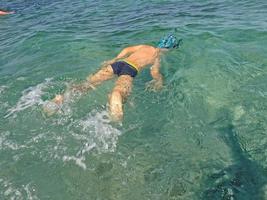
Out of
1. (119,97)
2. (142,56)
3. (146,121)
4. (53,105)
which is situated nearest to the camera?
(146,121)

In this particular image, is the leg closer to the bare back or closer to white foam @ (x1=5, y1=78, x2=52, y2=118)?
the bare back

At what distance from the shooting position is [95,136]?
7.50m

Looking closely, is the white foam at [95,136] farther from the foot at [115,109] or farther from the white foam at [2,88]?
the white foam at [2,88]

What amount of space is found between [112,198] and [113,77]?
13.5 ft

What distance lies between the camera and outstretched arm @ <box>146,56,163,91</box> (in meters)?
9.12

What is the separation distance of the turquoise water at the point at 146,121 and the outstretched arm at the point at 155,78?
176 millimetres

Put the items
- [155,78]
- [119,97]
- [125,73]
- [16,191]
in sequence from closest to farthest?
[16,191], [119,97], [125,73], [155,78]

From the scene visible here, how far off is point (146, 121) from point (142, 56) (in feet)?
8.32

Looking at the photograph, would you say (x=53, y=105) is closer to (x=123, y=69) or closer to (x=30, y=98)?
(x=30, y=98)

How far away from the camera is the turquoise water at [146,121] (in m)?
6.35

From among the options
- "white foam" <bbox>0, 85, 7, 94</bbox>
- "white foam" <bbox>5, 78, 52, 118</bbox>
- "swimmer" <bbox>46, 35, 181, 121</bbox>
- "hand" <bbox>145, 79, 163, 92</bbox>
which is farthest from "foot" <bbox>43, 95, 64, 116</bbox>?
"hand" <bbox>145, 79, 163, 92</bbox>

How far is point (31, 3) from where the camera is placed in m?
19.3

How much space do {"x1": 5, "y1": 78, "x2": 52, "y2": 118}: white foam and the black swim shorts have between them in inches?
70.3

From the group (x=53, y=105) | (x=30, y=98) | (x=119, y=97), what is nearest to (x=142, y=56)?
(x=119, y=97)
